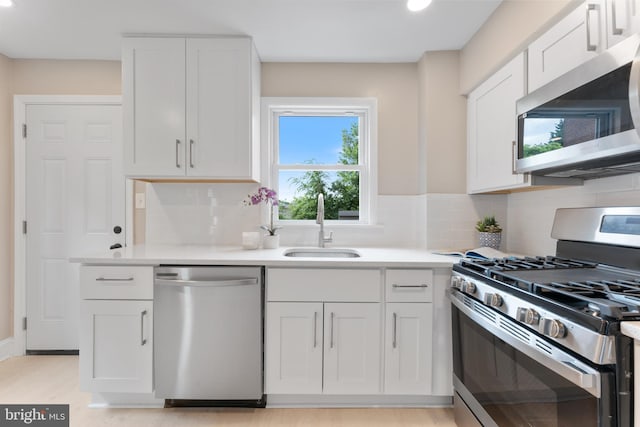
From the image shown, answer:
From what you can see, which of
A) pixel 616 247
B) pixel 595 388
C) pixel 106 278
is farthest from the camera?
pixel 106 278

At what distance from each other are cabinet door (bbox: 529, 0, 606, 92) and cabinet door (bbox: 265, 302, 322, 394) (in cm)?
162

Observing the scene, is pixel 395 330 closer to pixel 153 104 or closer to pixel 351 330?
pixel 351 330

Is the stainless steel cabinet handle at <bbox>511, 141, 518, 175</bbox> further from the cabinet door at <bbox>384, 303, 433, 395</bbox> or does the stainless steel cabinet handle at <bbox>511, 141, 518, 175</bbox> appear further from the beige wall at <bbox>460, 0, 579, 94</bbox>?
the cabinet door at <bbox>384, 303, 433, 395</bbox>

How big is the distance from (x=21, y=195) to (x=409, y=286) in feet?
9.54

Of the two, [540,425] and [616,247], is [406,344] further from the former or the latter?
[616,247]

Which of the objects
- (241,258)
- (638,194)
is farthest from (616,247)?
(241,258)

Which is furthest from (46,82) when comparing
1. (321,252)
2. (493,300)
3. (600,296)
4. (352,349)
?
(600,296)

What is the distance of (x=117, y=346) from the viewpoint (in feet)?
6.43

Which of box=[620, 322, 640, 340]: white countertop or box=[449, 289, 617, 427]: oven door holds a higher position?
box=[620, 322, 640, 340]: white countertop

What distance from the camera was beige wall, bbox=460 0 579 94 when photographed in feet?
5.25

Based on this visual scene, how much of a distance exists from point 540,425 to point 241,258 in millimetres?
1489

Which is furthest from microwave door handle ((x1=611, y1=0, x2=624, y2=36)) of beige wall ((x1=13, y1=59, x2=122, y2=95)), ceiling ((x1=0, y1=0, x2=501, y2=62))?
beige wall ((x1=13, y1=59, x2=122, y2=95))

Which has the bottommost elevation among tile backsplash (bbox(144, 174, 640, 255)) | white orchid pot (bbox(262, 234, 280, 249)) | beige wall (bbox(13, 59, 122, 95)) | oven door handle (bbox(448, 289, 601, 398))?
oven door handle (bbox(448, 289, 601, 398))

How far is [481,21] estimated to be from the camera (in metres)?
2.14
